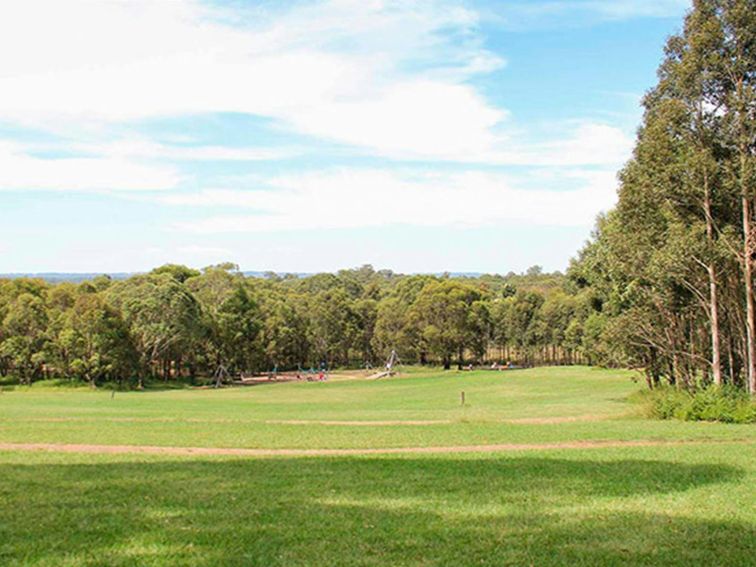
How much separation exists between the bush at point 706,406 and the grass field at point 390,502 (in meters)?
3.39

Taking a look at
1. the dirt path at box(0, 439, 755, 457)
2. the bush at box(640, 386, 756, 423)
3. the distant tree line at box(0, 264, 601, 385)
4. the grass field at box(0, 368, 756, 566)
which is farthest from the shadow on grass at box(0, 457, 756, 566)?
the distant tree line at box(0, 264, 601, 385)

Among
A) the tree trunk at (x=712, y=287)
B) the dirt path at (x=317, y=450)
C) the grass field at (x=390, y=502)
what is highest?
the tree trunk at (x=712, y=287)

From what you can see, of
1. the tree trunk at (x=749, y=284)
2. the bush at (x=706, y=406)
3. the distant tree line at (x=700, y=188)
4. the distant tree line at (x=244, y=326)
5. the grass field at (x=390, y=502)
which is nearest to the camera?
the grass field at (x=390, y=502)

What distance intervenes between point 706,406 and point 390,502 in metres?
19.4

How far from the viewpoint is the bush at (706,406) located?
25.8m

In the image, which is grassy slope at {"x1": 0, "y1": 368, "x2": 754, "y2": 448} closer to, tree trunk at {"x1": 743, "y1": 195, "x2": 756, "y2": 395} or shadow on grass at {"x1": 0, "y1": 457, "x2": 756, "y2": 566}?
tree trunk at {"x1": 743, "y1": 195, "x2": 756, "y2": 395}

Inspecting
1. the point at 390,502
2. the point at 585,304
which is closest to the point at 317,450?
the point at 390,502

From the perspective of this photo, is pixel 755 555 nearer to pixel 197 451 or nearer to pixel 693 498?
pixel 693 498

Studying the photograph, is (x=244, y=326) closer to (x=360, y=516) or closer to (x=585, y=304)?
(x=585, y=304)

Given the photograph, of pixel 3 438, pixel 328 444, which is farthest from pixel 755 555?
pixel 3 438

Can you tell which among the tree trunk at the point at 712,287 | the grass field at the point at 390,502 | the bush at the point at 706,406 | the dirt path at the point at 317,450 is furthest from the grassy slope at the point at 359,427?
the tree trunk at the point at 712,287

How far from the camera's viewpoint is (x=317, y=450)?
63.5 feet

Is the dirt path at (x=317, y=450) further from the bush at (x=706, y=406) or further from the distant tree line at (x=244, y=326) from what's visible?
the distant tree line at (x=244, y=326)

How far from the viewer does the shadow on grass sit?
27.4 ft
